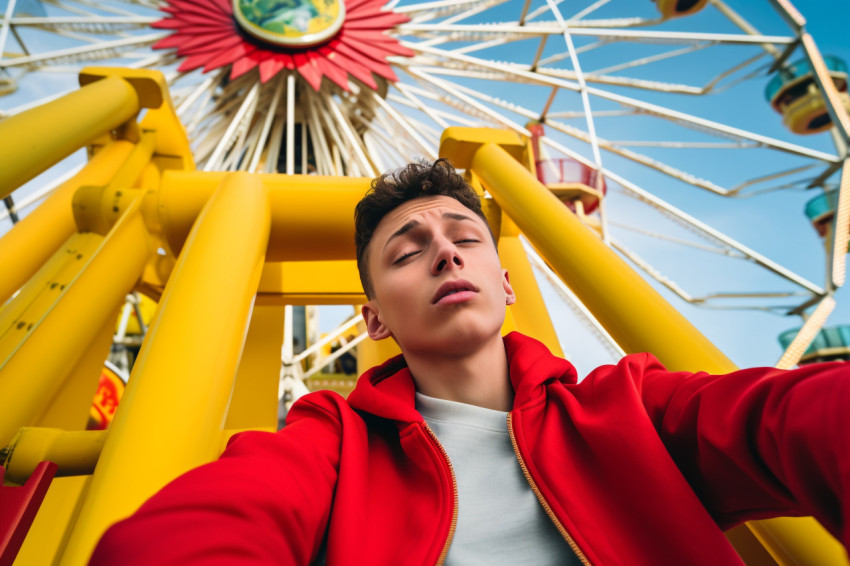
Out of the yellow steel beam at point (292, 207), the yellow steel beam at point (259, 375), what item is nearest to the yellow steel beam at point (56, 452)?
the yellow steel beam at point (292, 207)

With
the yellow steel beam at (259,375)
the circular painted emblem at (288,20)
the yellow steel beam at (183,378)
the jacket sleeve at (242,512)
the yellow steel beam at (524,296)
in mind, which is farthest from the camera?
the circular painted emblem at (288,20)

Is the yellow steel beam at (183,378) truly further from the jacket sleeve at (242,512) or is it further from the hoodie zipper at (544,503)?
the hoodie zipper at (544,503)

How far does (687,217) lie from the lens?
5863 mm

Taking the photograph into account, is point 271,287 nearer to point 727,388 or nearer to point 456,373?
point 456,373

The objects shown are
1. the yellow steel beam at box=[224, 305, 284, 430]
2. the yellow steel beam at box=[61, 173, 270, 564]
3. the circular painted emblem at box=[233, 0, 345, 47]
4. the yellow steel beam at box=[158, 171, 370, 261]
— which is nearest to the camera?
the yellow steel beam at box=[61, 173, 270, 564]

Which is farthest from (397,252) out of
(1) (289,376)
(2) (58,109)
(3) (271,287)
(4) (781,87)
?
(4) (781,87)

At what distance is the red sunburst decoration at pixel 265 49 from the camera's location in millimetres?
5508

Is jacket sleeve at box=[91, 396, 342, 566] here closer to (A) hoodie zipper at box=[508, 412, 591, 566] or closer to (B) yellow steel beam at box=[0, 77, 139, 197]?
(A) hoodie zipper at box=[508, 412, 591, 566]

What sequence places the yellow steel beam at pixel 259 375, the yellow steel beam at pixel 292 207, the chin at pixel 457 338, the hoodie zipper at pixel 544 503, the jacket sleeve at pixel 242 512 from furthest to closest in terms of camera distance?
→ 1. the yellow steel beam at pixel 259 375
2. the yellow steel beam at pixel 292 207
3. the chin at pixel 457 338
4. the hoodie zipper at pixel 544 503
5. the jacket sleeve at pixel 242 512

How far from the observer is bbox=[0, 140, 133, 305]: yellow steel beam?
66.9 inches

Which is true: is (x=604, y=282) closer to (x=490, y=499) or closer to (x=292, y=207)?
(x=490, y=499)

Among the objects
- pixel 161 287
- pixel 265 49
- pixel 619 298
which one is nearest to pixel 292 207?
pixel 161 287

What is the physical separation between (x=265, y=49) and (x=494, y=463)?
5.93 metres

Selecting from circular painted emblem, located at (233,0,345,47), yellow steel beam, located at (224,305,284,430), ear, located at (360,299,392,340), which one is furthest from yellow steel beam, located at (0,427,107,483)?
circular painted emblem, located at (233,0,345,47)
